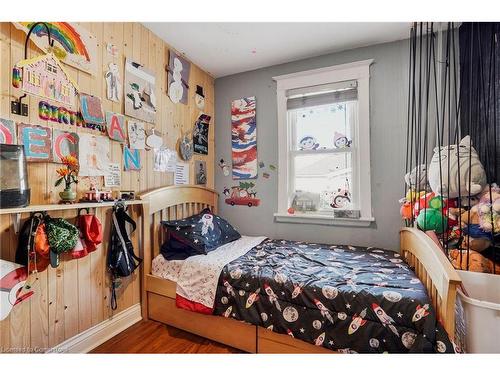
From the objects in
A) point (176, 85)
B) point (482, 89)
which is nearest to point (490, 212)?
point (482, 89)

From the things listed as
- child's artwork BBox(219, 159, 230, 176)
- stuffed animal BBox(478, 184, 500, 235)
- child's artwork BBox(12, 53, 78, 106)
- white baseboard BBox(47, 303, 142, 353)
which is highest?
child's artwork BBox(12, 53, 78, 106)

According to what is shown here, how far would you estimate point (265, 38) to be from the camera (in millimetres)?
2090

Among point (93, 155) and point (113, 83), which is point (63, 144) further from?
point (113, 83)

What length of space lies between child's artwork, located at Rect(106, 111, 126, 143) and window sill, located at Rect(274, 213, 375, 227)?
5.31 feet

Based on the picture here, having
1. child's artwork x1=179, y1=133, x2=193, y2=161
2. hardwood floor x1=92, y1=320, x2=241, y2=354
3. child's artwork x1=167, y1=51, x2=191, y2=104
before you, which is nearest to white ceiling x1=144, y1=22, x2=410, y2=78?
child's artwork x1=167, y1=51, x2=191, y2=104

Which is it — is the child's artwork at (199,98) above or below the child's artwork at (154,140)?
above

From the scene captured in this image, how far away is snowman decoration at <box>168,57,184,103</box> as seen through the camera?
88.2 inches

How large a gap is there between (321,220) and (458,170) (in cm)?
124

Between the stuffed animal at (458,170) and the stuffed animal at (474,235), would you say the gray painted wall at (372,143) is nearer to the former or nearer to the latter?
the stuffed animal at (458,170)

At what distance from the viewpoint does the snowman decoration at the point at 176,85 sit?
2.24 meters

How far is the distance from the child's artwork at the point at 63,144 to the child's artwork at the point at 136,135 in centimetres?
39

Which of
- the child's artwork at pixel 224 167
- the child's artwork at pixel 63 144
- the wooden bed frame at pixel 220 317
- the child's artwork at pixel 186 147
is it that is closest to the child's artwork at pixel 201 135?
the child's artwork at pixel 186 147

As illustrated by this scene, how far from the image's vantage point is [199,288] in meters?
1.62

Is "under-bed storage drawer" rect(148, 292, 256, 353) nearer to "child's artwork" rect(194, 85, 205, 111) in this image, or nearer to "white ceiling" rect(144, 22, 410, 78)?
"child's artwork" rect(194, 85, 205, 111)
